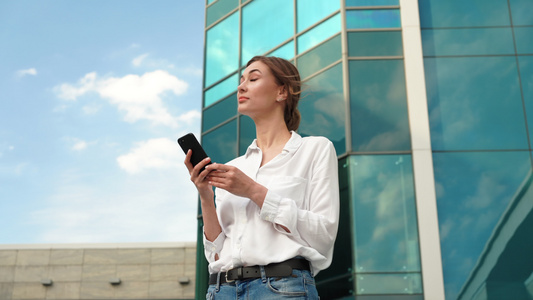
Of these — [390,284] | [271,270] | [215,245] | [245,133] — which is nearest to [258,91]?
[215,245]

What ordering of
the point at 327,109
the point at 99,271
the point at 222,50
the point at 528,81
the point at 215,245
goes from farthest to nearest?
the point at 99,271
the point at 222,50
the point at 327,109
the point at 528,81
the point at 215,245

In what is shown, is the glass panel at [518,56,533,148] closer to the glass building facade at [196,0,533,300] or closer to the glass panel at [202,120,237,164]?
the glass building facade at [196,0,533,300]

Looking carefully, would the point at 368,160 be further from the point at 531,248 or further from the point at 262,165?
the point at 262,165

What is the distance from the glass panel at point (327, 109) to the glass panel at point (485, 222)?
5.20 feet

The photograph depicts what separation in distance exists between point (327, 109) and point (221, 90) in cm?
302

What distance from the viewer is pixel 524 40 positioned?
10516mm

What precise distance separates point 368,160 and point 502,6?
372cm

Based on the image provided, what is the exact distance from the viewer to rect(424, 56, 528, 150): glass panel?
10.0 metres

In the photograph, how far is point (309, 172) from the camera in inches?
100

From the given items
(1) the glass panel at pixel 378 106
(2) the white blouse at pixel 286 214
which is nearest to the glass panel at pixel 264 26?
(1) the glass panel at pixel 378 106

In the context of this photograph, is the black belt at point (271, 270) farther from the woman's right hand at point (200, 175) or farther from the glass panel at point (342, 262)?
the glass panel at point (342, 262)

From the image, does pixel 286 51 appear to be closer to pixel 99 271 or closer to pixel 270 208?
pixel 270 208

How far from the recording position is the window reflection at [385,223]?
916cm

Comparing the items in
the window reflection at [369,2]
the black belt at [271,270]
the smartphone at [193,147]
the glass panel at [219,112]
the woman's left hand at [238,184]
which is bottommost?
the black belt at [271,270]
